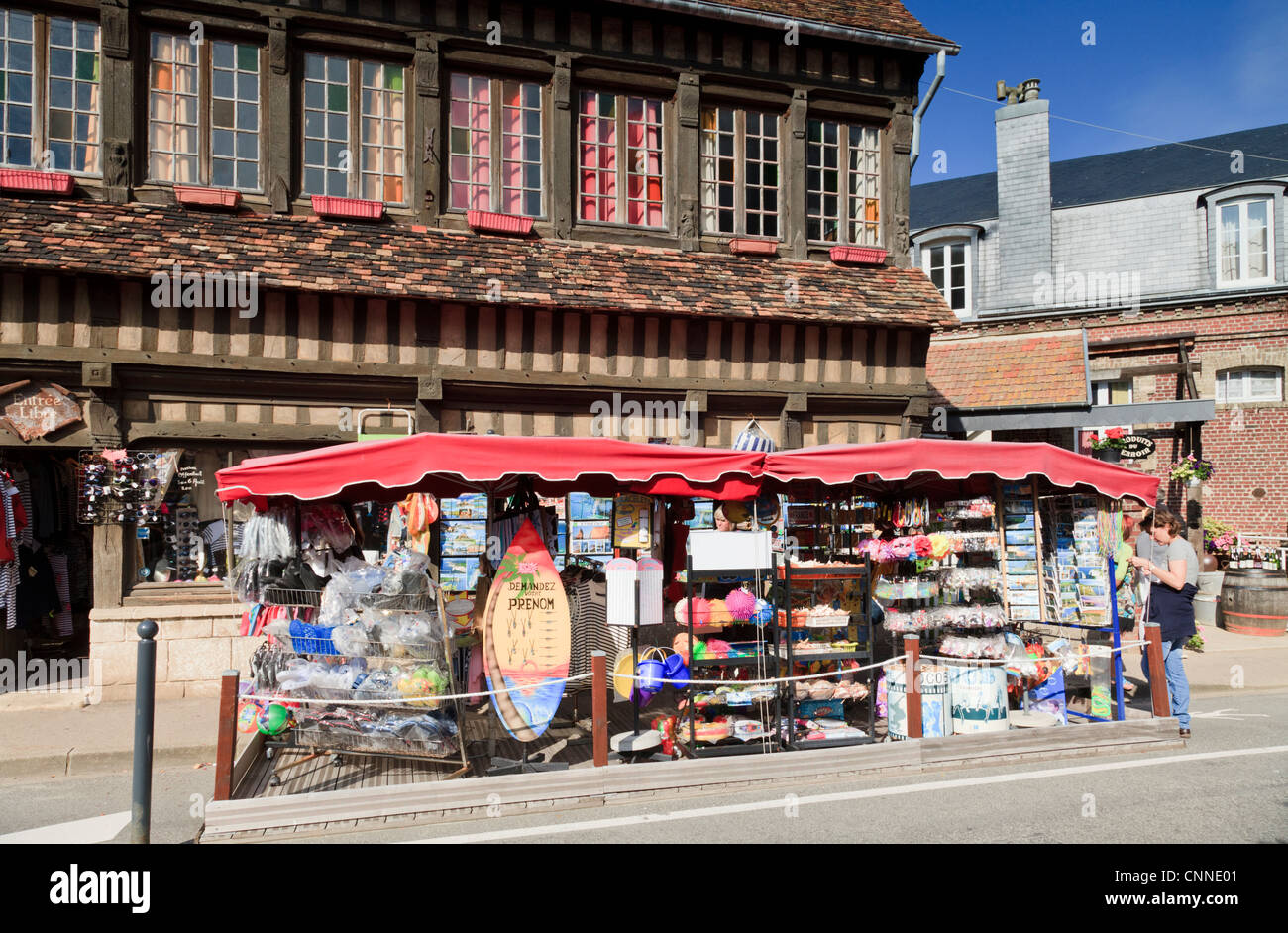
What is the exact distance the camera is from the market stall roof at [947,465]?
7.62m

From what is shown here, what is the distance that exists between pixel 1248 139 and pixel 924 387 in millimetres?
15891

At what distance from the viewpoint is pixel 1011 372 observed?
15.1m

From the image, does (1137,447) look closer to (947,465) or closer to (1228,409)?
(1228,409)

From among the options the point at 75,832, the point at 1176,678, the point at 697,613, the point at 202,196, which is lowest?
the point at 75,832

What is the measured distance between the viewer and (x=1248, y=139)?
2220cm

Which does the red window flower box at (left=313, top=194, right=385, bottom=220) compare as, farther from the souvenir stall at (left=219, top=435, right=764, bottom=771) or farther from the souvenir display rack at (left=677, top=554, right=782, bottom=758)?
the souvenir display rack at (left=677, top=554, right=782, bottom=758)

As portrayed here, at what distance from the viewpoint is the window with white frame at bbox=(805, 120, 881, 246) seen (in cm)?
1341

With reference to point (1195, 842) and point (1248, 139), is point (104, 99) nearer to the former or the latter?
point (1195, 842)

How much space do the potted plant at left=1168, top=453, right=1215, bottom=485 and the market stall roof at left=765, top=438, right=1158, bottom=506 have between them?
452 inches

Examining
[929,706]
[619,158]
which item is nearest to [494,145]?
[619,158]

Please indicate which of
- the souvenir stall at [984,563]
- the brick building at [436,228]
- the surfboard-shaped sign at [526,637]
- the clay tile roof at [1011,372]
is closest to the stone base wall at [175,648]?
the brick building at [436,228]

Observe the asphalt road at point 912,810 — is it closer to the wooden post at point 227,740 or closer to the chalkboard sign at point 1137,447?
the wooden post at point 227,740

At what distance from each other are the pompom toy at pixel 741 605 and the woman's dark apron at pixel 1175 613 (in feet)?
12.3

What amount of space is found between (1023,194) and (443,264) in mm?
16537
